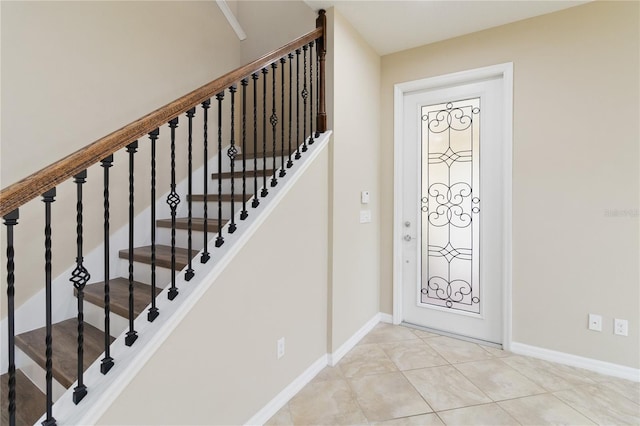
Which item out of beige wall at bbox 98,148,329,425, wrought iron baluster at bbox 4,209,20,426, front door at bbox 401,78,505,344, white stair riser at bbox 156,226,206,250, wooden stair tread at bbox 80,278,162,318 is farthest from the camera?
front door at bbox 401,78,505,344

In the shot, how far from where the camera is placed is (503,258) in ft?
8.73

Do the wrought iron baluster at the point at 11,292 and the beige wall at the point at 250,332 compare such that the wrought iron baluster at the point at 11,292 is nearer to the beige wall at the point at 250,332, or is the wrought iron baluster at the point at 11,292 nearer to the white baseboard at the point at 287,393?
the beige wall at the point at 250,332

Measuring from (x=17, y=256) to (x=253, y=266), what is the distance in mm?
1474

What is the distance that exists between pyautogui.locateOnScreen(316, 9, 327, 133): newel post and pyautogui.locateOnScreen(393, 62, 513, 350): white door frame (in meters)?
0.97

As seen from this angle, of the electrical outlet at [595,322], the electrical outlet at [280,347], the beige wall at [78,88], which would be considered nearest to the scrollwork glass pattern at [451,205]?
the electrical outlet at [595,322]

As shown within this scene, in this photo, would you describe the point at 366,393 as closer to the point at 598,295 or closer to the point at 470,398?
the point at 470,398

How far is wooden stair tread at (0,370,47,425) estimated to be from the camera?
148 cm

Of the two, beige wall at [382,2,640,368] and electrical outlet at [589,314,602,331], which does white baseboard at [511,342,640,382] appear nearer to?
beige wall at [382,2,640,368]

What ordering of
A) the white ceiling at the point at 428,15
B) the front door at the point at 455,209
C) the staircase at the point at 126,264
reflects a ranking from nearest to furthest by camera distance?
1. the staircase at the point at 126,264
2. the white ceiling at the point at 428,15
3. the front door at the point at 455,209

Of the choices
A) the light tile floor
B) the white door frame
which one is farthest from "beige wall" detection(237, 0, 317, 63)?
the light tile floor

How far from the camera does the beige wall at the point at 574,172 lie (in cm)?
223

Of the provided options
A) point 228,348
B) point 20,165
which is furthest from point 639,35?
point 20,165

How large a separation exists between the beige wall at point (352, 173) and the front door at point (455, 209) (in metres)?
0.35

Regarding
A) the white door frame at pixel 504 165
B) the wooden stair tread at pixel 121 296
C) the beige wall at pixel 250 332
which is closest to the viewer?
the beige wall at pixel 250 332
